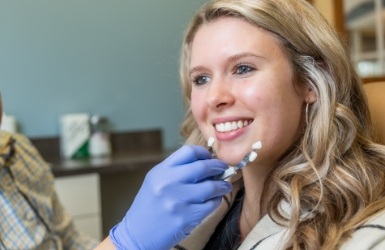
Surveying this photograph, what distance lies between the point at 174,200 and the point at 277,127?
275 millimetres

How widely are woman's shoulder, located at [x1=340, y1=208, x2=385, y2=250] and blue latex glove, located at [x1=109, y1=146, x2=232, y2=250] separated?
11.1 inches

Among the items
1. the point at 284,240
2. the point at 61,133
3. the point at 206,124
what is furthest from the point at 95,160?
the point at 284,240

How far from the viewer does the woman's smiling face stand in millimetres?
1052

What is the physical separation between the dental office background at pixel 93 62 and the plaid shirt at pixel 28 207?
959 mm

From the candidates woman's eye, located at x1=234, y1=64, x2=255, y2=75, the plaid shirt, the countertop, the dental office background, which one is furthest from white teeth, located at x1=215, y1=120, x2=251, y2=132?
the dental office background

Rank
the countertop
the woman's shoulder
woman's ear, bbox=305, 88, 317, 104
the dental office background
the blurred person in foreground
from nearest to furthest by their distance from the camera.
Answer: the woman's shoulder, woman's ear, bbox=305, 88, 317, 104, the blurred person in foreground, the countertop, the dental office background

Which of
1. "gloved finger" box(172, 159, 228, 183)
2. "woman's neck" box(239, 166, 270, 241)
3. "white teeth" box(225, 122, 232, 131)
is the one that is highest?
"white teeth" box(225, 122, 232, 131)

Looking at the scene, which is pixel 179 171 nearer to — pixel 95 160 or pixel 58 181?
pixel 58 181

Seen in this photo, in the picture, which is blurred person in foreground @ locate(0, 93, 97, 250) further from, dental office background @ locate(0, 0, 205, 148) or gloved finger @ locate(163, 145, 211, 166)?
dental office background @ locate(0, 0, 205, 148)

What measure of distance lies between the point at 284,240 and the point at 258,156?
0.69ft

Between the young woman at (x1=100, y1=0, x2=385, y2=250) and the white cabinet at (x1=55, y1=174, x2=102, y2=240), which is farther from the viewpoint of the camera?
the white cabinet at (x1=55, y1=174, x2=102, y2=240)

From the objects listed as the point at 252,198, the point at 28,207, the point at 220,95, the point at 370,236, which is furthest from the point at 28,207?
the point at 370,236

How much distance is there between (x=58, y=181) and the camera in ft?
7.79

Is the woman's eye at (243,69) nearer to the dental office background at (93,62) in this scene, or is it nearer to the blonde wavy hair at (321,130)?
the blonde wavy hair at (321,130)
